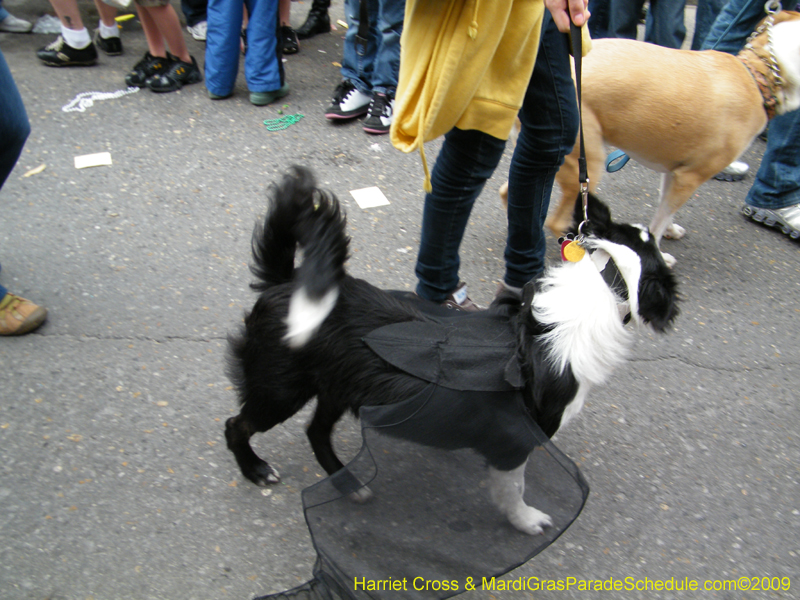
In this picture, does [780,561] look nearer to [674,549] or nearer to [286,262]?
[674,549]

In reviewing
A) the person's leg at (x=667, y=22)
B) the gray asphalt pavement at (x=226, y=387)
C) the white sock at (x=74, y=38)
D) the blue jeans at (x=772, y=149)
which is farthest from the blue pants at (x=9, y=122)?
the person's leg at (x=667, y=22)

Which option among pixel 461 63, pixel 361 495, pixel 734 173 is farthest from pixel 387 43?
pixel 361 495

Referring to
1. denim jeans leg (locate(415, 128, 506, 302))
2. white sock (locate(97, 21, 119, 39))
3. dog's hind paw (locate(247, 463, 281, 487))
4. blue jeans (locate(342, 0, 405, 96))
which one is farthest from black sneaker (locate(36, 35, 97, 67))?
dog's hind paw (locate(247, 463, 281, 487))

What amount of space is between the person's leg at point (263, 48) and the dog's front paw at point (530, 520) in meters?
3.66

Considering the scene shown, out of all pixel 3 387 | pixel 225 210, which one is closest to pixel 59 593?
pixel 3 387

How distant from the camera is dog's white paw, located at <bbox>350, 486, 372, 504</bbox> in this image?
1.43 meters

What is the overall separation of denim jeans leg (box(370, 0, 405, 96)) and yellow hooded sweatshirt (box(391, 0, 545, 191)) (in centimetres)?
200

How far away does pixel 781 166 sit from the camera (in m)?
3.48

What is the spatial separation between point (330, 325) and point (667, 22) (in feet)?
14.7

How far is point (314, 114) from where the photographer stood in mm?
4223

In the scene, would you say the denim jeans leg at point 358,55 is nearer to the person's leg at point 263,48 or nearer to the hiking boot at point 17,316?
the person's leg at point 263,48

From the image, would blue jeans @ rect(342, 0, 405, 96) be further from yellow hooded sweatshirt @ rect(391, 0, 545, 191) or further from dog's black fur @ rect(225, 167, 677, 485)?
dog's black fur @ rect(225, 167, 677, 485)

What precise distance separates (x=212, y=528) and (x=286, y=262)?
886mm

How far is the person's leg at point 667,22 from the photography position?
4.48 m
